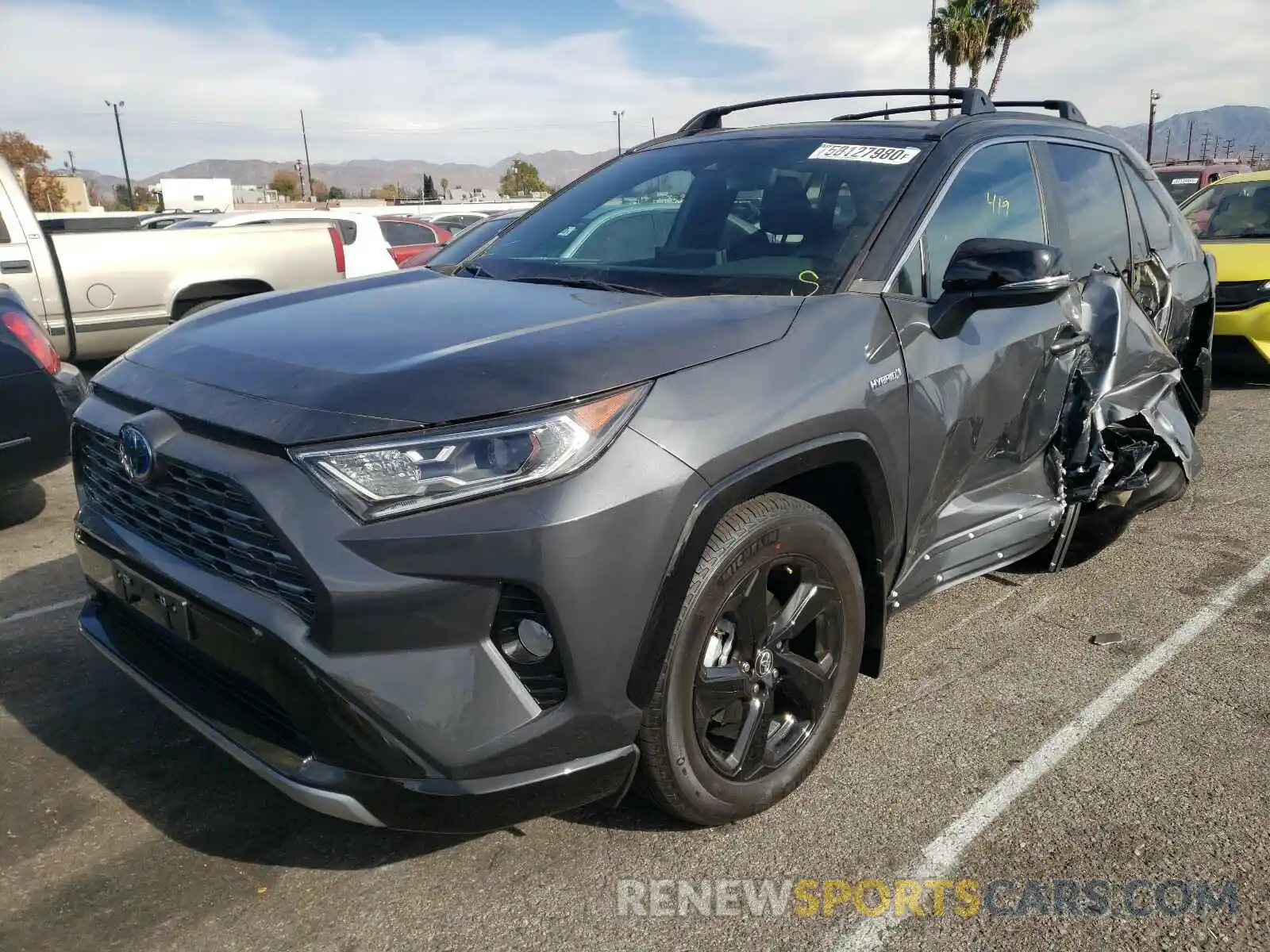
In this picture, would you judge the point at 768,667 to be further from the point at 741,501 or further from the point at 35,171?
the point at 35,171

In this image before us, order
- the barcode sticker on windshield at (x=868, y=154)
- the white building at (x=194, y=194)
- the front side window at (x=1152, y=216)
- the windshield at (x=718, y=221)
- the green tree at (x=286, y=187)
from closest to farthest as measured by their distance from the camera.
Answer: the windshield at (x=718, y=221), the barcode sticker on windshield at (x=868, y=154), the front side window at (x=1152, y=216), the white building at (x=194, y=194), the green tree at (x=286, y=187)

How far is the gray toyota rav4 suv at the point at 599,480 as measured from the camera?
77.4 inches

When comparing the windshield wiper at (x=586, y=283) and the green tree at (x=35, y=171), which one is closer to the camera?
the windshield wiper at (x=586, y=283)

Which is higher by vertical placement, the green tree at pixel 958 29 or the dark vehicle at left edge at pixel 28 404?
the green tree at pixel 958 29

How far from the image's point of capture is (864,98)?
406cm

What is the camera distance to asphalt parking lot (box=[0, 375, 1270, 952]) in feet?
7.36

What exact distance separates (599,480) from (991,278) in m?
1.43

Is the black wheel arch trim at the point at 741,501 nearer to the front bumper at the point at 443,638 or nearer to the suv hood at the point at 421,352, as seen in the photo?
the front bumper at the point at 443,638

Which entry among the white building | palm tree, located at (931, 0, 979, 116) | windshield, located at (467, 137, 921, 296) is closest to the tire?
windshield, located at (467, 137, 921, 296)

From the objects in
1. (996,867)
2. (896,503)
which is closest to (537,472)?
(896,503)

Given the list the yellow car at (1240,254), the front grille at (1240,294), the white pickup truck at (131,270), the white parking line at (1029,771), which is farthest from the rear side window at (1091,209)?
the white pickup truck at (131,270)

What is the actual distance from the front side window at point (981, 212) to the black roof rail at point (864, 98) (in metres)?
0.26

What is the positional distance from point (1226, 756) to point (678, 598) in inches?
73.6

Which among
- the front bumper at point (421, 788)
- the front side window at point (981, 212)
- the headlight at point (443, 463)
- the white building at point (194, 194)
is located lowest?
the front bumper at point (421, 788)
